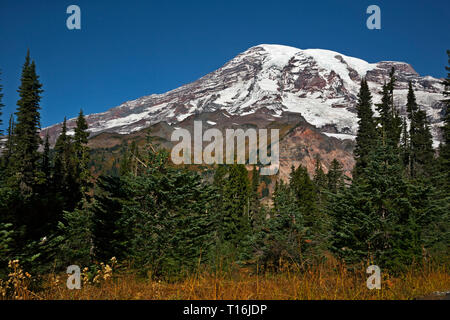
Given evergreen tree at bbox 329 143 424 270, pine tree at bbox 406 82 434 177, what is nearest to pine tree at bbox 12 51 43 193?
evergreen tree at bbox 329 143 424 270

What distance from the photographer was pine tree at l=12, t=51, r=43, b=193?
32.3 metres

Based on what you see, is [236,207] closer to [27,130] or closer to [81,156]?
[81,156]

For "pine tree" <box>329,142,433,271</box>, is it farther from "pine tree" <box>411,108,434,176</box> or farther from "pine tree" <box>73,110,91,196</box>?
"pine tree" <box>411,108,434,176</box>

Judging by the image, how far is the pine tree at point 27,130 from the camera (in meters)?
32.3

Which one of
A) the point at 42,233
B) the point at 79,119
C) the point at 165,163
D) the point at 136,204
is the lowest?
the point at 42,233

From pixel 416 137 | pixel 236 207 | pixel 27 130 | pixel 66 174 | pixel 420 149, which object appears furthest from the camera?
pixel 236 207

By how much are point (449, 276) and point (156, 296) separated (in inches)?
203

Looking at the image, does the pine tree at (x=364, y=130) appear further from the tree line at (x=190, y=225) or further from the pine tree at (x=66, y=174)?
the pine tree at (x=66, y=174)

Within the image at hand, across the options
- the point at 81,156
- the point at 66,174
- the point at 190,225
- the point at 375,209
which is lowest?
the point at 190,225

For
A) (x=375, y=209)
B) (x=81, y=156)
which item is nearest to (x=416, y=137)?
(x=375, y=209)

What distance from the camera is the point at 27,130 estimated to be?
33.2 m
